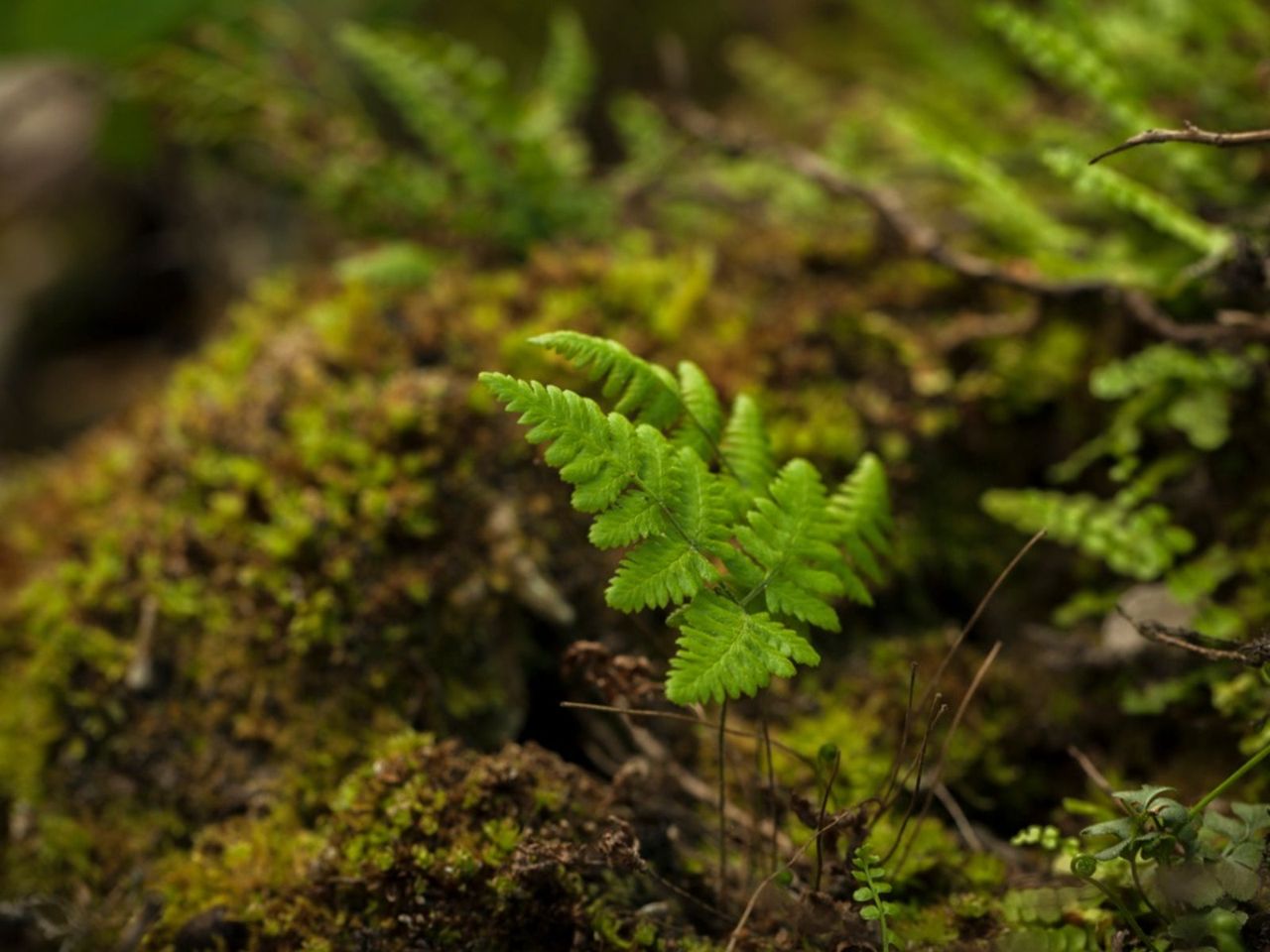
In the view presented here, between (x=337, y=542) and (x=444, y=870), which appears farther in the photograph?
(x=337, y=542)

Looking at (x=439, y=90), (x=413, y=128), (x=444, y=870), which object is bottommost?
(x=444, y=870)

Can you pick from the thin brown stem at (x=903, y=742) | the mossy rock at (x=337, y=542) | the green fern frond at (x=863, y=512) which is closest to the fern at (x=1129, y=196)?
the mossy rock at (x=337, y=542)

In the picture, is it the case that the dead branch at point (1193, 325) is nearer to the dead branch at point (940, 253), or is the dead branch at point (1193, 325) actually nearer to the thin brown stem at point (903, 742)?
the dead branch at point (940, 253)

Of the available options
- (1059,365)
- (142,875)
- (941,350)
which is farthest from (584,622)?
(1059,365)

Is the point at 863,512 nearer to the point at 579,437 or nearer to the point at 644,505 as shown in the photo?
the point at 644,505

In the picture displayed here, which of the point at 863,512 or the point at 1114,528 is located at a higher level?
the point at 863,512

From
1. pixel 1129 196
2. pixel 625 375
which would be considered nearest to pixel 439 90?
pixel 625 375
